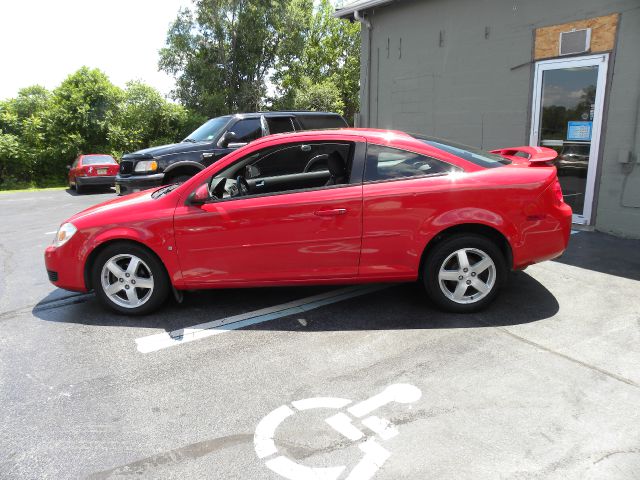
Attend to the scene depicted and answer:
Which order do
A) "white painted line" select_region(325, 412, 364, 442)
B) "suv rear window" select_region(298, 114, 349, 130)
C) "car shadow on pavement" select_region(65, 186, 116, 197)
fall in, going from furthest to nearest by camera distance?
"car shadow on pavement" select_region(65, 186, 116, 197) → "suv rear window" select_region(298, 114, 349, 130) → "white painted line" select_region(325, 412, 364, 442)

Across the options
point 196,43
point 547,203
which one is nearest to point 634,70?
point 547,203

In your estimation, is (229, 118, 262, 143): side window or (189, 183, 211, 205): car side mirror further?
(229, 118, 262, 143): side window

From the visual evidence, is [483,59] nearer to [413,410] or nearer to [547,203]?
[547,203]

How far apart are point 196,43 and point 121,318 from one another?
1243 inches

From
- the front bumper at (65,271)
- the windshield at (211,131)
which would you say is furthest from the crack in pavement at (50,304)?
the windshield at (211,131)

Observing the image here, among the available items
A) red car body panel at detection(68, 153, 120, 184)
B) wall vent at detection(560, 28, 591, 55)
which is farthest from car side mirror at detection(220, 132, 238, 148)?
red car body panel at detection(68, 153, 120, 184)

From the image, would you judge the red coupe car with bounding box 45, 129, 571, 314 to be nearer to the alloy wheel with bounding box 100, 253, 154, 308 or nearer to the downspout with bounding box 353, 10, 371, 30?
the alloy wheel with bounding box 100, 253, 154, 308

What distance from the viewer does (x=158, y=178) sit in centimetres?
817

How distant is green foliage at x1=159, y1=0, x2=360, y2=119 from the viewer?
31422 mm

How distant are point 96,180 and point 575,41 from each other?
14857mm

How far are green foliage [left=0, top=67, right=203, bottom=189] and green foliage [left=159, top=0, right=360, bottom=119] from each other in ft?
23.4

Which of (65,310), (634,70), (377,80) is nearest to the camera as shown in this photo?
(65,310)

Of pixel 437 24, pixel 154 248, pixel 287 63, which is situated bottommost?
pixel 154 248

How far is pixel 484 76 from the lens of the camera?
869cm
